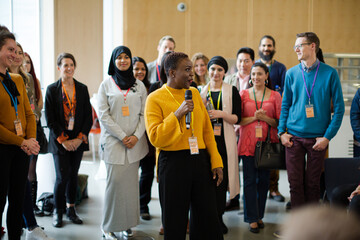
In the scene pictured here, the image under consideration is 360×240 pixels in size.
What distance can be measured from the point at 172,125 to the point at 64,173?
186 centimetres

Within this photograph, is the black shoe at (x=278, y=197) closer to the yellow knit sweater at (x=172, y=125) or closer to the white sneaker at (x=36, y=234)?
the yellow knit sweater at (x=172, y=125)

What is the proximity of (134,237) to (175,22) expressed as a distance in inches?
213

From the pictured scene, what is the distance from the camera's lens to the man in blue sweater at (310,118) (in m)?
3.40

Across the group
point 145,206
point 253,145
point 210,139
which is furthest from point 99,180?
point 210,139

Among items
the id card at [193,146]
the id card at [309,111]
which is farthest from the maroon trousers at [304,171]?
the id card at [193,146]

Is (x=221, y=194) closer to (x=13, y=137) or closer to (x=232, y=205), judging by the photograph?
(x=232, y=205)

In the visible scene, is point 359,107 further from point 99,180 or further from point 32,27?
point 32,27

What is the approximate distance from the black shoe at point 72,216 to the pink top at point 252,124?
1848mm

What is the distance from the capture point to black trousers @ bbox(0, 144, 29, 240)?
2682 millimetres

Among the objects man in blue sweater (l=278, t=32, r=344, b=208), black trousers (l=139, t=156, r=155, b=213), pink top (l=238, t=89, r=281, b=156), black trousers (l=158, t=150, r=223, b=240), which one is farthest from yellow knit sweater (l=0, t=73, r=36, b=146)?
man in blue sweater (l=278, t=32, r=344, b=208)

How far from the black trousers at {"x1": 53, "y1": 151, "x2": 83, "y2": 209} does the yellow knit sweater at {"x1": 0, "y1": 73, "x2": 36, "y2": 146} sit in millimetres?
961

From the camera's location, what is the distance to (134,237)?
140 inches

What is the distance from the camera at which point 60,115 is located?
389cm

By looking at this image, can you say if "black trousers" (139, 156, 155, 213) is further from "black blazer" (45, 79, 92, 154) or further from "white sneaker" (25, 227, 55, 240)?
"white sneaker" (25, 227, 55, 240)
